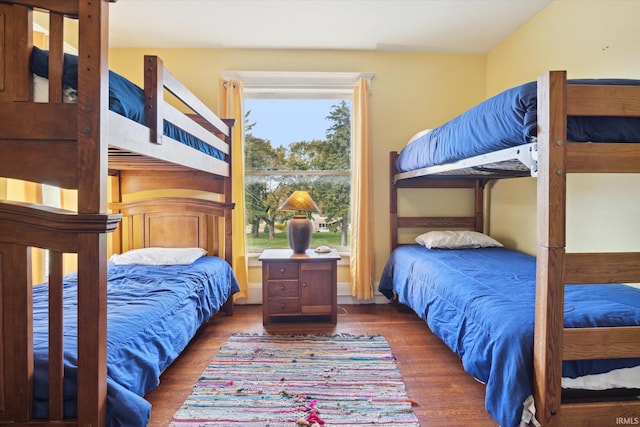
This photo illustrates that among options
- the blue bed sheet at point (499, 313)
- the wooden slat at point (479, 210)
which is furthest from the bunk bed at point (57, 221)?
the wooden slat at point (479, 210)

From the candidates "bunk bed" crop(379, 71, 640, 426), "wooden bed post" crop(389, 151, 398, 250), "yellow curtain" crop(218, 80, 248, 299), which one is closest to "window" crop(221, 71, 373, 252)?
"yellow curtain" crop(218, 80, 248, 299)

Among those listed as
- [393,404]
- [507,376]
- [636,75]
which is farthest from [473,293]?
[636,75]

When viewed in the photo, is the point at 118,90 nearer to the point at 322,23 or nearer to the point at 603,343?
the point at 322,23

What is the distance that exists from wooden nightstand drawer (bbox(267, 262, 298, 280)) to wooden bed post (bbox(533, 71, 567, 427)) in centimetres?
196

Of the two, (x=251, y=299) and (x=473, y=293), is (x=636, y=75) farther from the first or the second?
(x=251, y=299)

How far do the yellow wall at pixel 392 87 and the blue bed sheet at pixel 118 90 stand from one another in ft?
5.10

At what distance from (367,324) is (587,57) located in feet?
8.42

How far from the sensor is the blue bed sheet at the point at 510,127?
1.24m

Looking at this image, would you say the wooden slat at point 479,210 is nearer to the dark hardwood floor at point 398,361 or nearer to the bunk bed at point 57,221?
the dark hardwood floor at point 398,361

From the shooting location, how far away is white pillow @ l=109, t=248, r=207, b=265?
2766 millimetres

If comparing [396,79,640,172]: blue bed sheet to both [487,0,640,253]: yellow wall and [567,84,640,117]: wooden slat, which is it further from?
[487,0,640,253]: yellow wall

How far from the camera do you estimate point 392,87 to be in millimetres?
3479

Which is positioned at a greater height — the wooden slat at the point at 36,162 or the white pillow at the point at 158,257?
the wooden slat at the point at 36,162

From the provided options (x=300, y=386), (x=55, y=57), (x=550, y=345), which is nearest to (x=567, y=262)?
(x=550, y=345)
